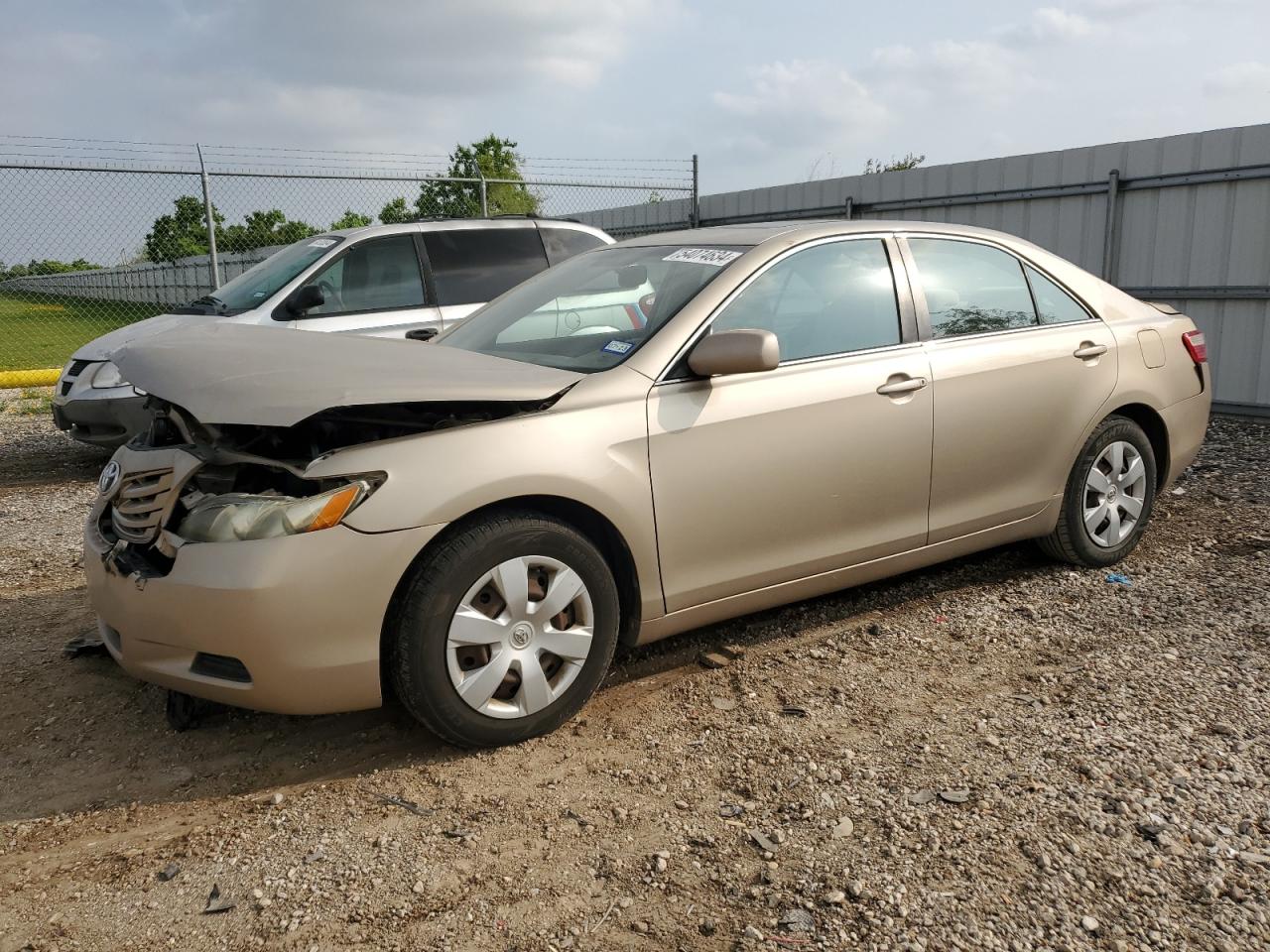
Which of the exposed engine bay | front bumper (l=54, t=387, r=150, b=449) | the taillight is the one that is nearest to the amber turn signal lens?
the exposed engine bay

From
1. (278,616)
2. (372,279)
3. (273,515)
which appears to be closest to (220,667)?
(278,616)

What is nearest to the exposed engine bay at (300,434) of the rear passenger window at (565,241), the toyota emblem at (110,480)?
the toyota emblem at (110,480)

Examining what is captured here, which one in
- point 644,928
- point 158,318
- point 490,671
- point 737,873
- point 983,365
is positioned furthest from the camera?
point 158,318

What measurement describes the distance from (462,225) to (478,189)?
8.25 meters

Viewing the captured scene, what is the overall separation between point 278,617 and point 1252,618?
384 cm

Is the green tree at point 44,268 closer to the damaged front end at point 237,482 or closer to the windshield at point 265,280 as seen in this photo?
the windshield at point 265,280

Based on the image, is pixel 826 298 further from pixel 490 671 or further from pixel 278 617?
pixel 278 617

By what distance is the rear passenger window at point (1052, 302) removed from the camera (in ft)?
15.3

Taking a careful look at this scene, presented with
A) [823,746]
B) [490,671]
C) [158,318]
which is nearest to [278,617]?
[490,671]

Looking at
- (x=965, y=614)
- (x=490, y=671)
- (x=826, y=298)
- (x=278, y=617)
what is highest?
(x=826, y=298)

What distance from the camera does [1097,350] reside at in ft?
15.3

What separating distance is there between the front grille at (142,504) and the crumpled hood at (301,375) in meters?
0.29

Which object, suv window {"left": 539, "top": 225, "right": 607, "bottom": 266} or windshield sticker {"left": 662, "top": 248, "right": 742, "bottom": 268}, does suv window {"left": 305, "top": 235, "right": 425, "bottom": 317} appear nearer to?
suv window {"left": 539, "top": 225, "right": 607, "bottom": 266}

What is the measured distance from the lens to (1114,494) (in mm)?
4863
